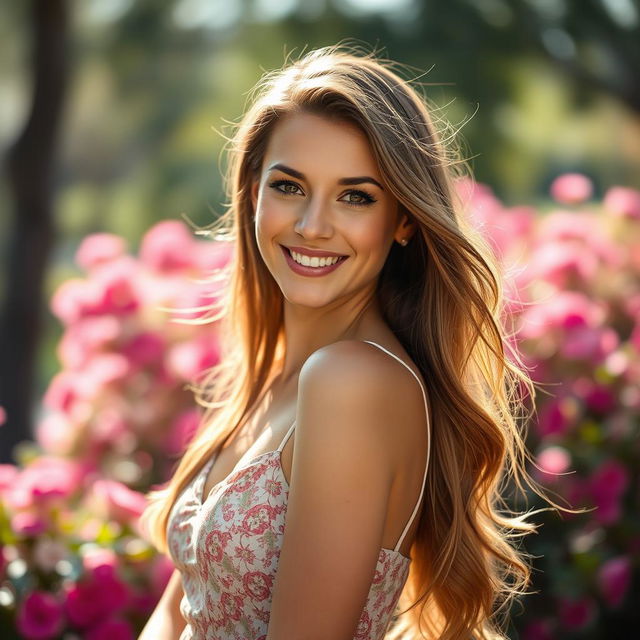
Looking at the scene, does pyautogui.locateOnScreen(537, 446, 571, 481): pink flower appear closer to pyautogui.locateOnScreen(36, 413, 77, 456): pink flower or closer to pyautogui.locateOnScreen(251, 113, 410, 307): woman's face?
pyautogui.locateOnScreen(251, 113, 410, 307): woman's face

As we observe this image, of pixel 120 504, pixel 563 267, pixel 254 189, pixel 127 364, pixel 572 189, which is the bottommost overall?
pixel 120 504

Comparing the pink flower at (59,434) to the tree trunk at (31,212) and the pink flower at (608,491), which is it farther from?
the pink flower at (608,491)

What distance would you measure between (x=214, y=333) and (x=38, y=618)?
1570 millimetres

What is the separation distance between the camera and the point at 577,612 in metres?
3.48

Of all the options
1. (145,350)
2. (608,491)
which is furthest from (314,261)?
(145,350)

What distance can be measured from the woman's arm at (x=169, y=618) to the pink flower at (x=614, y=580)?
1.63 m

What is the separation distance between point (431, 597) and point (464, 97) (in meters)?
6.51

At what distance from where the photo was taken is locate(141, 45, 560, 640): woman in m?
1.84

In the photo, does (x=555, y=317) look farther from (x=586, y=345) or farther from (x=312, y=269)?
(x=312, y=269)

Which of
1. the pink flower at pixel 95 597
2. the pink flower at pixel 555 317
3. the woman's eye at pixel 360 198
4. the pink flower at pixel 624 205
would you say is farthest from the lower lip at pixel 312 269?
the pink flower at pixel 624 205

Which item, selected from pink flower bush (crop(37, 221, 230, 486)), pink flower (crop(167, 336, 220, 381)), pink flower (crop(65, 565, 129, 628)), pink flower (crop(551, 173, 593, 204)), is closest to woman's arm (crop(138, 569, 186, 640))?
pink flower (crop(65, 565, 129, 628))

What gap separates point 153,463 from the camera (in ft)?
13.4

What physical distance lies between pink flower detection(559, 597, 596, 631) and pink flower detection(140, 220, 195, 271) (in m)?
2.21

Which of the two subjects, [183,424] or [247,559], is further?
[183,424]
